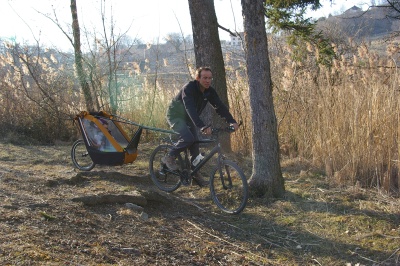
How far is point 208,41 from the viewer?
8.47 m

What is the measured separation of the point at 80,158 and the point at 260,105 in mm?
3816

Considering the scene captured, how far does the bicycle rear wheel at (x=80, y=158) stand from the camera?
25.8 ft

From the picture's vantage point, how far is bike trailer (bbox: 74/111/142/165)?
710 cm

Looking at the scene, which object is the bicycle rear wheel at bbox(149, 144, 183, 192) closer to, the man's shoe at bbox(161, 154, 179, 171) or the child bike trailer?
the man's shoe at bbox(161, 154, 179, 171)

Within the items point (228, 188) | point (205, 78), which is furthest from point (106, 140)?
point (228, 188)

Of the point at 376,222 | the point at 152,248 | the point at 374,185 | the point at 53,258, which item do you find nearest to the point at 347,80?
the point at 374,185

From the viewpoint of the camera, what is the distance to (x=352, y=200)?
6.14 meters

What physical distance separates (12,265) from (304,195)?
4043mm

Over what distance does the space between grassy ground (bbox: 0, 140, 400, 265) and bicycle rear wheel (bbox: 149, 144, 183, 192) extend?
0.18m

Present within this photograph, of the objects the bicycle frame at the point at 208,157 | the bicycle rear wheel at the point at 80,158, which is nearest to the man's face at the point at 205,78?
the bicycle frame at the point at 208,157

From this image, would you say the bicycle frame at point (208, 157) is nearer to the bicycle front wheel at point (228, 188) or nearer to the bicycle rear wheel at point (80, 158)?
the bicycle front wheel at point (228, 188)

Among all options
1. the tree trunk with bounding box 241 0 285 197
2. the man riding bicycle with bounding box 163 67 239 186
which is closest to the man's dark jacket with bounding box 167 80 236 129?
the man riding bicycle with bounding box 163 67 239 186

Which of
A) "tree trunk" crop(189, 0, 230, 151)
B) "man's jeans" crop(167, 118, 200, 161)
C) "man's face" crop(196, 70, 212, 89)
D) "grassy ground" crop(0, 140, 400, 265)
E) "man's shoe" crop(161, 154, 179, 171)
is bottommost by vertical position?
"grassy ground" crop(0, 140, 400, 265)

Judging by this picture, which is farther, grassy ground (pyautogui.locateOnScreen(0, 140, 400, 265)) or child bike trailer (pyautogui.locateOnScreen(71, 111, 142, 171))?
child bike trailer (pyautogui.locateOnScreen(71, 111, 142, 171))
